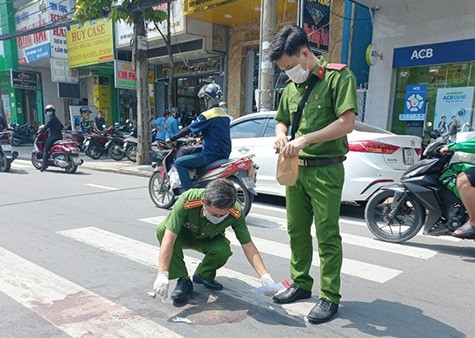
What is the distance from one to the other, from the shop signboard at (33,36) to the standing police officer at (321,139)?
18473mm

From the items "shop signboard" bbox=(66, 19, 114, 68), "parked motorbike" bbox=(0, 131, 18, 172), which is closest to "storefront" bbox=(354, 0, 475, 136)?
"parked motorbike" bbox=(0, 131, 18, 172)

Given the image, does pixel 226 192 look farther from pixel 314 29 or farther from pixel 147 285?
pixel 314 29

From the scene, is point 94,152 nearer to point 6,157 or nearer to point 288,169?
point 6,157

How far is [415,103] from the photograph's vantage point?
9695mm

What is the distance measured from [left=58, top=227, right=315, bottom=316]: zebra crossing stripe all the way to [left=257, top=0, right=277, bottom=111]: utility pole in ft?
14.4

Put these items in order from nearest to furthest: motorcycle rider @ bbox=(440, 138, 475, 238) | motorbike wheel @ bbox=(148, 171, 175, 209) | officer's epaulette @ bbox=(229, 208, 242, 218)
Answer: officer's epaulette @ bbox=(229, 208, 242, 218)
motorcycle rider @ bbox=(440, 138, 475, 238)
motorbike wheel @ bbox=(148, 171, 175, 209)

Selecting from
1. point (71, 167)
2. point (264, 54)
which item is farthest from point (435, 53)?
point (71, 167)

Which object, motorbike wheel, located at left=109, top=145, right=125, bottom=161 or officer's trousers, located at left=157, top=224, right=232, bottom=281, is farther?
motorbike wheel, located at left=109, top=145, right=125, bottom=161

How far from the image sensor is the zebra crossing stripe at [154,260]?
282 centimetres

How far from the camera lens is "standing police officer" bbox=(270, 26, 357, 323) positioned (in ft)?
7.85

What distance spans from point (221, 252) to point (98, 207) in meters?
3.70

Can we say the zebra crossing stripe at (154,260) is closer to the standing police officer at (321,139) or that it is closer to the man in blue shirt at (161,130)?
the standing police officer at (321,139)

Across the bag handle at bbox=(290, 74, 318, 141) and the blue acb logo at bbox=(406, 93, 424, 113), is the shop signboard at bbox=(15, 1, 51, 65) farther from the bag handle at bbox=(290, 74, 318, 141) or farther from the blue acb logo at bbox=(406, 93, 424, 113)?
the bag handle at bbox=(290, 74, 318, 141)

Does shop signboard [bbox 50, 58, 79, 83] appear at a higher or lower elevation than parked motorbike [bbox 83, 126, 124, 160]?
higher
